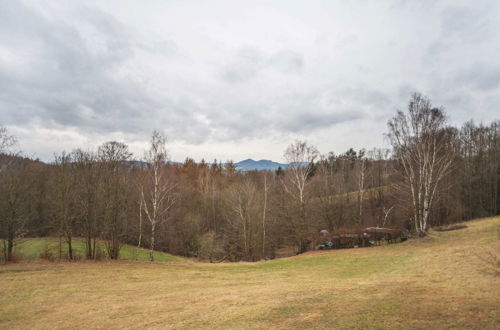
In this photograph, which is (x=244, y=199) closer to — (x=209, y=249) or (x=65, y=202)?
(x=209, y=249)

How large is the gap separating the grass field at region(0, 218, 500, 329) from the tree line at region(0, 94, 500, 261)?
5167mm

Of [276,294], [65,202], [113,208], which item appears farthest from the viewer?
[113,208]

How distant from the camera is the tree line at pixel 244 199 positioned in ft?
72.8

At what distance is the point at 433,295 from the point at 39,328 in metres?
12.8

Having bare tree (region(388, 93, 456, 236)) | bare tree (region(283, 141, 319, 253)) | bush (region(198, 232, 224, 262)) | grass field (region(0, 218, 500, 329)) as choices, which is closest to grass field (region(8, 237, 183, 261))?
bush (region(198, 232, 224, 262))

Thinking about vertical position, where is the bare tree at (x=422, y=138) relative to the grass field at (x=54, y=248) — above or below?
above

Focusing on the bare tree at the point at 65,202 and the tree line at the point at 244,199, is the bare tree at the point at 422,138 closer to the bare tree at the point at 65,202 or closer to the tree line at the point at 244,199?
the tree line at the point at 244,199

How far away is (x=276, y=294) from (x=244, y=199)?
22869mm

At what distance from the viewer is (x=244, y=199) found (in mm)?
33625

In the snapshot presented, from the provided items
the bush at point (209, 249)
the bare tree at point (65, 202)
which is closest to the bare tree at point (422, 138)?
the bush at point (209, 249)

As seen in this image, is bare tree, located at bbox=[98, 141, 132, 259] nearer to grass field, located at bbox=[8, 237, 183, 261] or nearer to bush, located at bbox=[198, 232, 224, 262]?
grass field, located at bbox=[8, 237, 183, 261]

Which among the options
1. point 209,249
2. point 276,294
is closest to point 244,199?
point 209,249

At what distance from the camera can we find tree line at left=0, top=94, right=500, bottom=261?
22.2 meters

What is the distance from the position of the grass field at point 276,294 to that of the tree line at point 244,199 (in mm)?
5167
